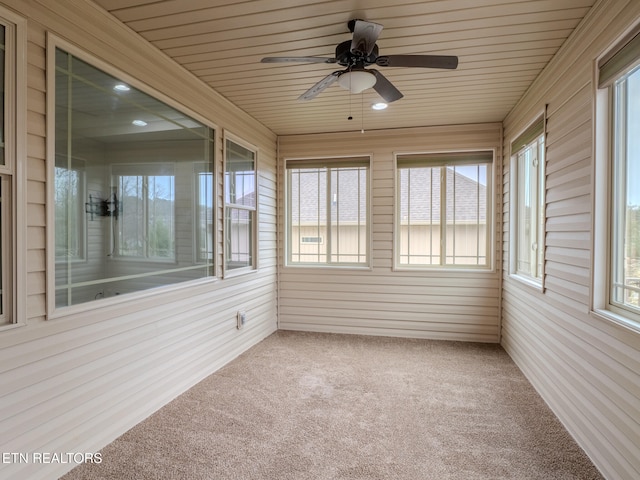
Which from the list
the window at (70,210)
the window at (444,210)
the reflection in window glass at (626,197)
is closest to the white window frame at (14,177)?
the window at (70,210)

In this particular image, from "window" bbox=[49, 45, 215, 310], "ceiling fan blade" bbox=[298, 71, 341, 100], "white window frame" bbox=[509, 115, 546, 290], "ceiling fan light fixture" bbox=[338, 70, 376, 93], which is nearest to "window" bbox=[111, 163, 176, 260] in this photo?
"window" bbox=[49, 45, 215, 310]

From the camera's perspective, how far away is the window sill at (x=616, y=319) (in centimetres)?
175

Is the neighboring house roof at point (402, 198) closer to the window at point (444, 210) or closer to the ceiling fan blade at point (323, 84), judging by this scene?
the window at point (444, 210)

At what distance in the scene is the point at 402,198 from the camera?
15.4 ft

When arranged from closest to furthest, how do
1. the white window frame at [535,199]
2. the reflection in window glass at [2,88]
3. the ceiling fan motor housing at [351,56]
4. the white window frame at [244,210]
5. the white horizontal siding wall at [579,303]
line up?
the reflection in window glass at [2,88]
the white horizontal siding wall at [579,303]
the ceiling fan motor housing at [351,56]
the white window frame at [535,199]
the white window frame at [244,210]

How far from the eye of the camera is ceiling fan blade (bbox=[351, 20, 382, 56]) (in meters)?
1.97

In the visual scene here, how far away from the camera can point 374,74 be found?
2389 mm

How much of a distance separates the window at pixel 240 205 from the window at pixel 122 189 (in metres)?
0.31

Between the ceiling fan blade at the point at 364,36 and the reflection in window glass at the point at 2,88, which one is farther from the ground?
the ceiling fan blade at the point at 364,36

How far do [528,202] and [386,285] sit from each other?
189cm

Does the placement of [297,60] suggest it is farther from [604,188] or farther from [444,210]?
[444,210]

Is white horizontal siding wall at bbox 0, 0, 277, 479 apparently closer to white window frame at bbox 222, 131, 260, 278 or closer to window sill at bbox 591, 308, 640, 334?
white window frame at bbox 222, 131, 260, 278

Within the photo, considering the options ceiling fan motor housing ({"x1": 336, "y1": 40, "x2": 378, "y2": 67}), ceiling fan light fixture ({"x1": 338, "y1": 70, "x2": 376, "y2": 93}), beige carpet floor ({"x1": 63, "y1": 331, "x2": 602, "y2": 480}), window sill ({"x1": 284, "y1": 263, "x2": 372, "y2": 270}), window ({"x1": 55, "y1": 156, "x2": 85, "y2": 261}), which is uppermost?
ceiling fan motor housing ({"x1": 336, "y1": 40, "x2": 378, "y2": 67})

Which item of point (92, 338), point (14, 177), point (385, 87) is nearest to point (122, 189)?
point (14, 177)
